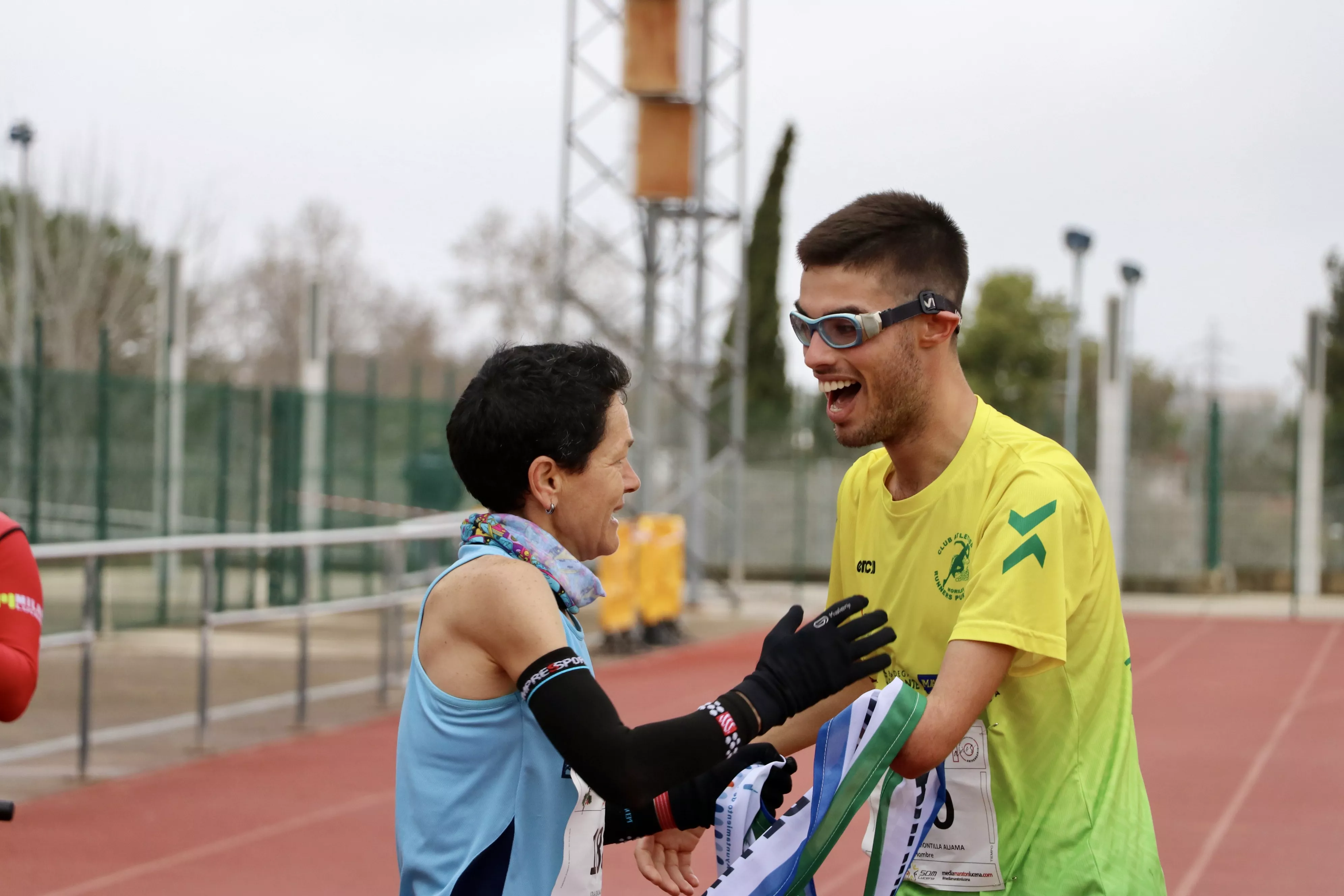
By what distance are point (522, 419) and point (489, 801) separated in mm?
615

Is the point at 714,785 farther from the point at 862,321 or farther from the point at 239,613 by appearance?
the point at 239,613

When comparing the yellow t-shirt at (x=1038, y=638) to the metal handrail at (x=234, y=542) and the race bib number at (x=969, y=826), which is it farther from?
the metal handrail at (x=234, y=542)

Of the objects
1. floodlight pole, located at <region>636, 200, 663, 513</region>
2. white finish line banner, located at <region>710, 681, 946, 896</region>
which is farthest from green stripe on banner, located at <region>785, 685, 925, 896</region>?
floodlight pole, located at <region>636, 200, 663, 513</region>

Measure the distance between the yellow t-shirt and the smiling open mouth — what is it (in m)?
0.21

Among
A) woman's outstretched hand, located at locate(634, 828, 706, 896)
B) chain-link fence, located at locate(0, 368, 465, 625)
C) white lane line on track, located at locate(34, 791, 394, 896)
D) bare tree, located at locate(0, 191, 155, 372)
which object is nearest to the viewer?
woman's outstretched hand, located at locate(634, 828, 706, 896)

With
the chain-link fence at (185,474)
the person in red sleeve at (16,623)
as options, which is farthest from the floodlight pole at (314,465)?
the person in red sleeve at (16,623)

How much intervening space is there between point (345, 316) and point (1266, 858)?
43.5 m

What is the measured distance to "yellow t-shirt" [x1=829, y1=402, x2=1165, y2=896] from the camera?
2.34 meters

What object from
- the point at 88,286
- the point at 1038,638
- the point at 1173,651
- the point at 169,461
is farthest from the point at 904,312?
the point at 88,286

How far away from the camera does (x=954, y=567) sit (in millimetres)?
2533

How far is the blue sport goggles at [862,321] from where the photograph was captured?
252 cm

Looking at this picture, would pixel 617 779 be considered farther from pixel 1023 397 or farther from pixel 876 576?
pixel 1023 397

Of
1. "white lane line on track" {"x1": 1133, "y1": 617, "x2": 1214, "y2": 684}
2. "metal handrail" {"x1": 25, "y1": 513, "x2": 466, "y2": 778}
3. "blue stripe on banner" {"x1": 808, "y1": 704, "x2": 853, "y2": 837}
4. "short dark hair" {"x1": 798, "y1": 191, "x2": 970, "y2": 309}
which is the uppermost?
"short dark hair" {"x1": 798, "y1": 191, "x2": 970, "y2": 309}

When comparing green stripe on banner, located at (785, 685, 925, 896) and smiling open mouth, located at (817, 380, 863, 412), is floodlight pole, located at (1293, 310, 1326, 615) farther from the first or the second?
green stripe on banner, located at (785, 685, 925, 896)
